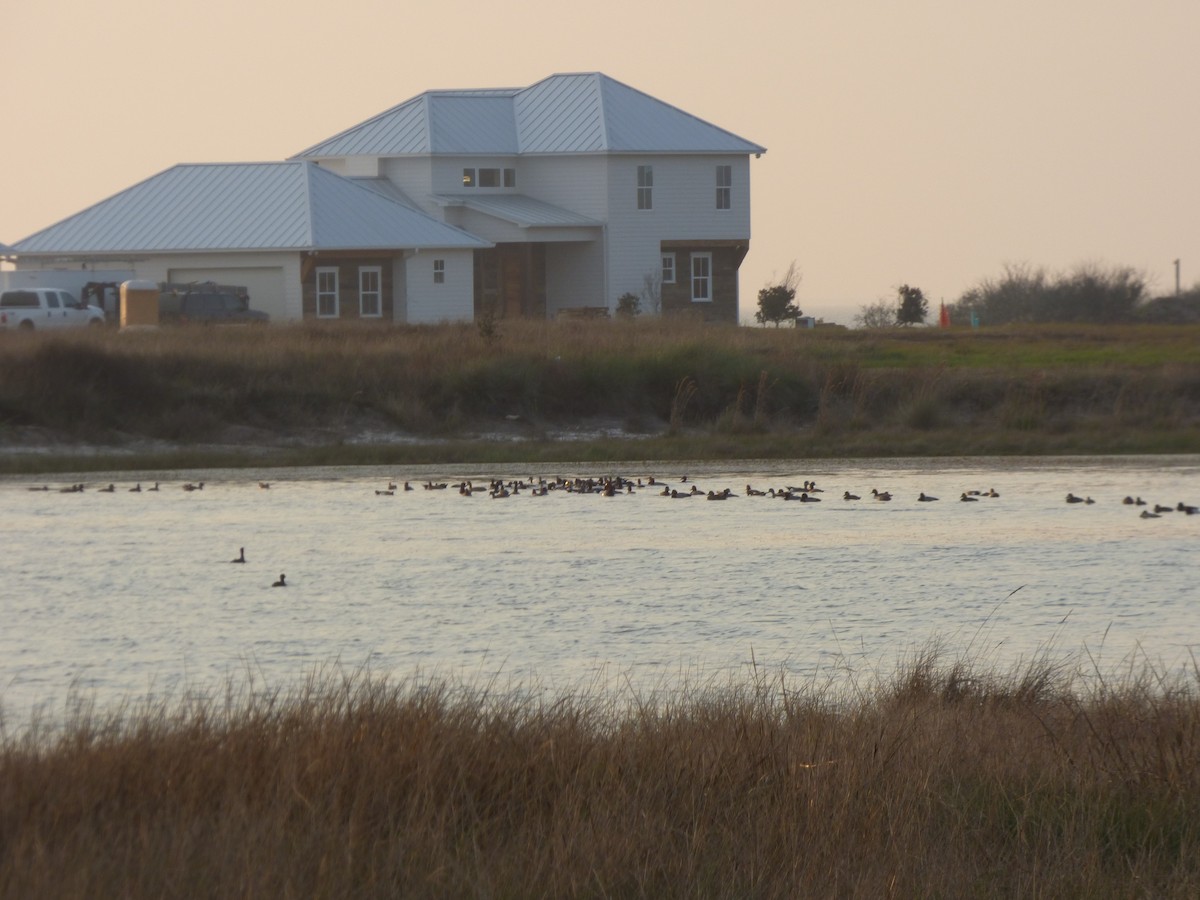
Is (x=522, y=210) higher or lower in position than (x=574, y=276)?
higher

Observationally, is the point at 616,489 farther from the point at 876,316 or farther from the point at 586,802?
the point at 876,316

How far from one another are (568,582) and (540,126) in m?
44.5

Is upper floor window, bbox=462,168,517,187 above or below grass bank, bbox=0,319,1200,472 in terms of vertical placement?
above

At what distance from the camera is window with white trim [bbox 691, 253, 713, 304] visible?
58.1 m

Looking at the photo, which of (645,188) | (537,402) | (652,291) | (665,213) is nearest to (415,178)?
(645,188)

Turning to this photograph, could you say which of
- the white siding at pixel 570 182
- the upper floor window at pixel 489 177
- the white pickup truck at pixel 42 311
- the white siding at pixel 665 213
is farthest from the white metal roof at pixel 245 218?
the white siding at pixel 665 213

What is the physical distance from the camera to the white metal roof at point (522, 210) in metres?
54.0

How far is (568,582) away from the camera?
52.3 feet

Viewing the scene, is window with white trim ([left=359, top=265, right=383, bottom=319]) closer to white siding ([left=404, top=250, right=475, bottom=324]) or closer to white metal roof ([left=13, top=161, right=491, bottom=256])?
white siding ([left=404, top=250, right=475, bottom=324])

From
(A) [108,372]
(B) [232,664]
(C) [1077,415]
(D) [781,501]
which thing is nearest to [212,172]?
(A) [108,372]

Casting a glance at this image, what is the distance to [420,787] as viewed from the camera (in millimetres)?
7582

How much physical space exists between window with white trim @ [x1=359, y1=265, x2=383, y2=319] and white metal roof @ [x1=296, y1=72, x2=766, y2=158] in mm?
5975

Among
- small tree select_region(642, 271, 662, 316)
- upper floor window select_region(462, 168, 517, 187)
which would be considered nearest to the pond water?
small tree select_region(642, 271, 662, 316)

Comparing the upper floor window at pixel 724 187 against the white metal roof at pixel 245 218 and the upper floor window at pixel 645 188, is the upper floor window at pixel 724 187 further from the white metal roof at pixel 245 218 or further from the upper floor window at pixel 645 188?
the white metal roof at pixel 245 218
